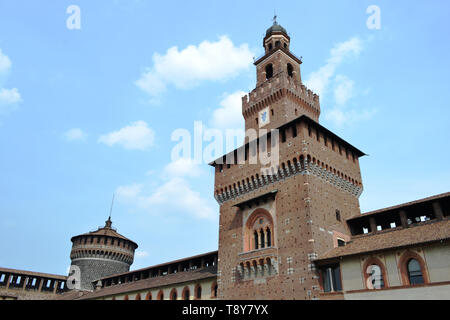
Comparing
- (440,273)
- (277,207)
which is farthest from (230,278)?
(440,273)

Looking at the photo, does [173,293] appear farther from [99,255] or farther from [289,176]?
[99,255]

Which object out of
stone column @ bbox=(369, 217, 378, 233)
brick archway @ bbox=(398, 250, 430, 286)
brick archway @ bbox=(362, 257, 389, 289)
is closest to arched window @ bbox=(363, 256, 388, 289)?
brick archway @ bbox=(362, 257, 389, 289)

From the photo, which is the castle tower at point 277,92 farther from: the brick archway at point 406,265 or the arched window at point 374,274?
the brick archway at point 406,265

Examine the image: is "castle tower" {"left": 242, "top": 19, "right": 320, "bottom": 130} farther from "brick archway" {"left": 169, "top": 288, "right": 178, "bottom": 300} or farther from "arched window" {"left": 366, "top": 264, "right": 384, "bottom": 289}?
"brick archway" {"left": 169, "top": 288, "right": 178, "bottom": 300}

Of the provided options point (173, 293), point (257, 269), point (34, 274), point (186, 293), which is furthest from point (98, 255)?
point (257, 269)

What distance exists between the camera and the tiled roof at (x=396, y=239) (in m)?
18.3

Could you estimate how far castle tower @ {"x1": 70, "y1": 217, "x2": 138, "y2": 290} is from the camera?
168 feet

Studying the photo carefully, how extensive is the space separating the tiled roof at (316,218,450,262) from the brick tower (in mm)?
1437

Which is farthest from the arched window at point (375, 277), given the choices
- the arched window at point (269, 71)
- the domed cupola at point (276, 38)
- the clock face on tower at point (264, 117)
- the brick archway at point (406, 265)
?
the domed cupola at point (276, 38)

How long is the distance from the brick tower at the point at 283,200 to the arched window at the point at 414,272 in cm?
490

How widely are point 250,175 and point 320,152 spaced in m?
5.65
